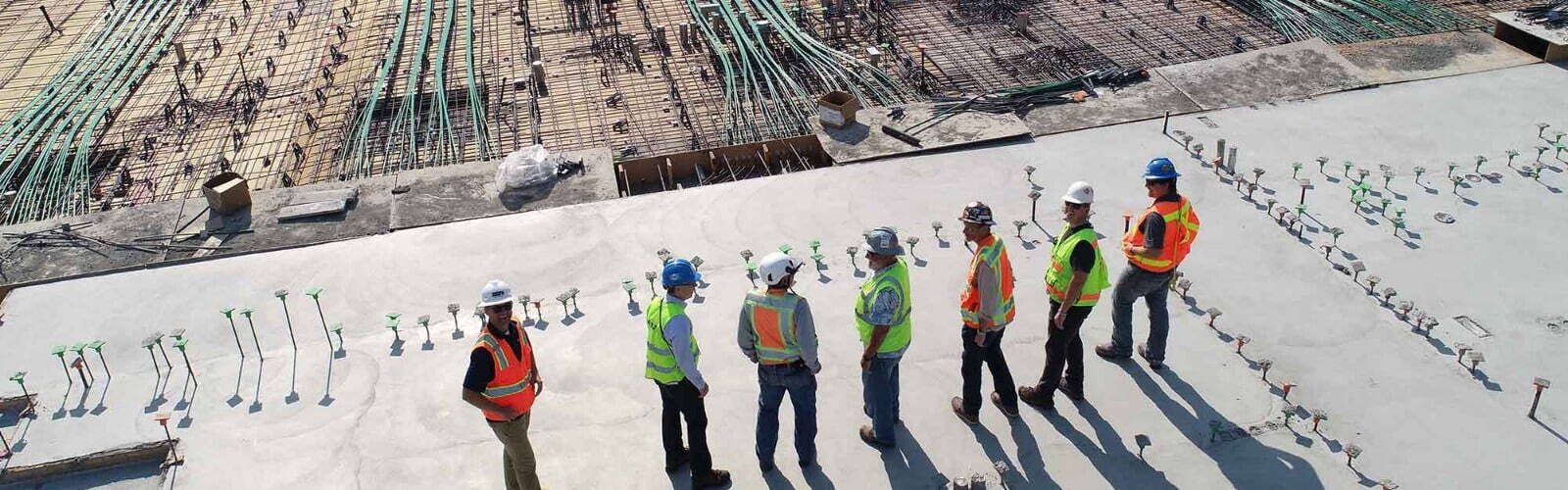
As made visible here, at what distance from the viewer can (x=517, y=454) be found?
5148mm

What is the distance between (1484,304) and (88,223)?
931cm

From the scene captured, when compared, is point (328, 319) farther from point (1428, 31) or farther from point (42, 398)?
point (1428, 31)

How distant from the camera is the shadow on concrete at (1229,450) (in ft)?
18.4

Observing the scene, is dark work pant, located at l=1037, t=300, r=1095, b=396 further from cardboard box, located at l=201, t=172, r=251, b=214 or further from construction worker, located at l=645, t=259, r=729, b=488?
cardboard box, located at l=201, t=172, r=251, b=214

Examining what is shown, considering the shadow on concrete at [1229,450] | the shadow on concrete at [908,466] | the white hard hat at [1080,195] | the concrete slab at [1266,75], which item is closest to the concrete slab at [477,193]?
the shadow on concrete at [908,466]

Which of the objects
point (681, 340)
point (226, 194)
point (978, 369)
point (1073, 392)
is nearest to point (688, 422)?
point (681, 340)

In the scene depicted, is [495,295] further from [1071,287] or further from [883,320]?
[1071,287]

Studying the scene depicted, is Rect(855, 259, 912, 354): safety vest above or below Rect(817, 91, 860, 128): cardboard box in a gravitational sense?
above

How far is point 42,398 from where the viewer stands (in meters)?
6.52

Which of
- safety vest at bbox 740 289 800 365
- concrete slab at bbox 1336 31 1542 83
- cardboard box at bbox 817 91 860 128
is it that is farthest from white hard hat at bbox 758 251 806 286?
concrete slab at bbox 1336 31 1542 83

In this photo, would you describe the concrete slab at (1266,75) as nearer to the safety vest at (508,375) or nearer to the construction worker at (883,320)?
the construction worker at (883,320)

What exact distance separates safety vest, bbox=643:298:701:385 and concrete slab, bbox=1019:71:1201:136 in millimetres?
5138

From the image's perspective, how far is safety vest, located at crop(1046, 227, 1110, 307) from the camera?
5445mm

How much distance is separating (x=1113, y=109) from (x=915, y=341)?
394 centimetres
